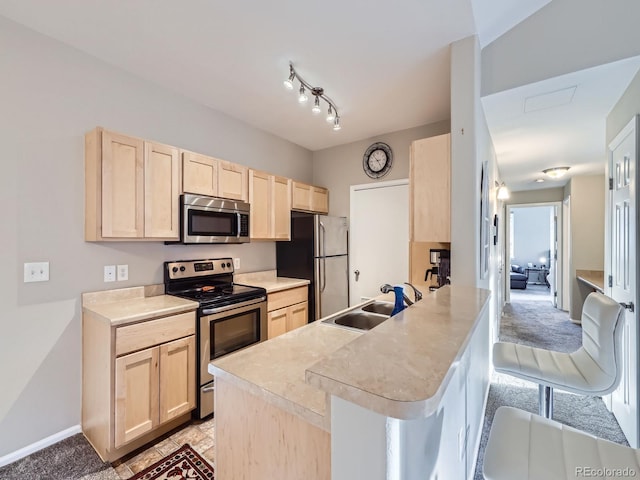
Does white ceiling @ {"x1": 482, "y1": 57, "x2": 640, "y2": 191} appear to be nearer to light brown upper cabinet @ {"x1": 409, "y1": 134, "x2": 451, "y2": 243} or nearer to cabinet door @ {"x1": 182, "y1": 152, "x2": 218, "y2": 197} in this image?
light brown upper cabinet @ {"x1": 409, "y1": 134, "x2": 451, "y2": 243}

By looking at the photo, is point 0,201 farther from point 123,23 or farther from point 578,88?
point 578,88

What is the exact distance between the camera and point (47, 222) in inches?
77.0

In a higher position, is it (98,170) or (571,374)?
(98,170)

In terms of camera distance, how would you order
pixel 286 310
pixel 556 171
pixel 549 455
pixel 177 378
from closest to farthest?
1. pixel 549 455
2. pixel 177 378
3. pixel 286 310
4. pixel 556 171

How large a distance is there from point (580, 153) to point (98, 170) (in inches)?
195

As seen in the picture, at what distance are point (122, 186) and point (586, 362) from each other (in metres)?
3.11

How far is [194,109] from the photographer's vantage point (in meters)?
2.84

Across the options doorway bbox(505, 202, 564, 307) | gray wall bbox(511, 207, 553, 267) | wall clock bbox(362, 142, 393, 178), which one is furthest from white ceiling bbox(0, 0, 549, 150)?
gray wall bbox(511, 207, 553, 267)

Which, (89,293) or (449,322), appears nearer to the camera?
(449,322)

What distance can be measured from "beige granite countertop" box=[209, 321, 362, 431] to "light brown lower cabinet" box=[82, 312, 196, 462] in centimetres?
102

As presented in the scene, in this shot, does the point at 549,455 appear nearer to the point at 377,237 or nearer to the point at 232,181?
the point at 232,181

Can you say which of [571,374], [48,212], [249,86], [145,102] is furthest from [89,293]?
[571,374]

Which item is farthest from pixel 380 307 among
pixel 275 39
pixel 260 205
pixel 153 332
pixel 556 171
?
pixel 556 171

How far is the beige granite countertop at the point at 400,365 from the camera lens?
51cm
